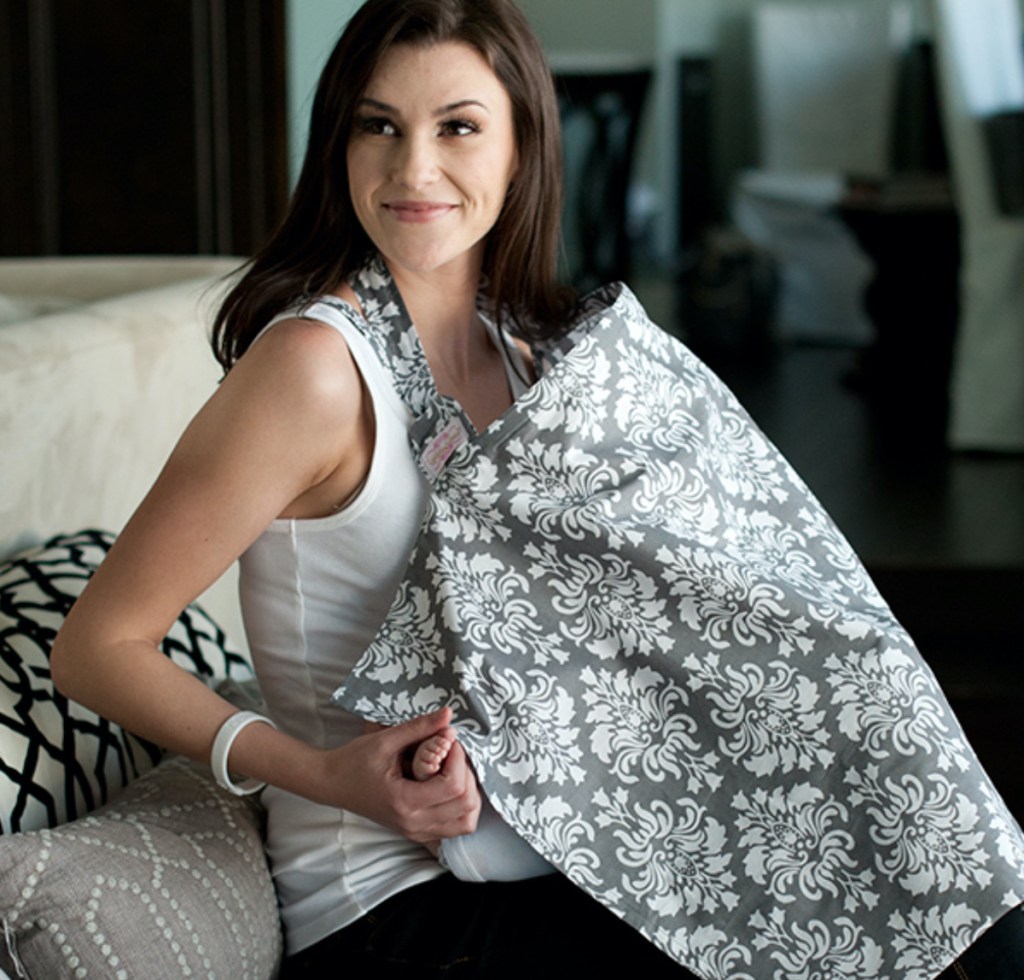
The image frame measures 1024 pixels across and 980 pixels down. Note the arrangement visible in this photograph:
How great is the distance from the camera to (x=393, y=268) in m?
1.33

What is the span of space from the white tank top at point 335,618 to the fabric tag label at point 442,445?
0.01 meters

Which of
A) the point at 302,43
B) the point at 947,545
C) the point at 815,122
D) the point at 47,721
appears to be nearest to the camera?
the point at 47,721

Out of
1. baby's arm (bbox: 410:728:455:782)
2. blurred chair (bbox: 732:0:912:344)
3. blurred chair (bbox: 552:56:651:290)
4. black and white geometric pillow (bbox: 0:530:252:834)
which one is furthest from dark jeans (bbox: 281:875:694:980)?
blurred chair (bbox: 732:0:912:344)

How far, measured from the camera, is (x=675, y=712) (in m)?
1.21

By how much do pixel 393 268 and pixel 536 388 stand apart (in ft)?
0.68

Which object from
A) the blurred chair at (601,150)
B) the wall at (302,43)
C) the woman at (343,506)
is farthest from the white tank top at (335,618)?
the blurred chair at (601,150)

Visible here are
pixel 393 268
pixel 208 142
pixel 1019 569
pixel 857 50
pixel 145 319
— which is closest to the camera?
pixel 393 268

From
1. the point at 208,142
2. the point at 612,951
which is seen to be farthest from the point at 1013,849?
the point at 208,142

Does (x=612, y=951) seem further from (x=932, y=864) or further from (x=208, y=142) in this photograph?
(x=208, y=142)

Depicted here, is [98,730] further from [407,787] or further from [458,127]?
[458,127]

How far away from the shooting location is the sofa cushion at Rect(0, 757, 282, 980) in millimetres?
1069

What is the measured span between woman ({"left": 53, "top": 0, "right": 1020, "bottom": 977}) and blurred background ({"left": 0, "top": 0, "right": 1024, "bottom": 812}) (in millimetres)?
251

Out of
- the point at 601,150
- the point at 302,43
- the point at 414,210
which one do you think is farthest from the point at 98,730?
the point at 601,150

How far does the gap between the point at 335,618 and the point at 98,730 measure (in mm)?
285
